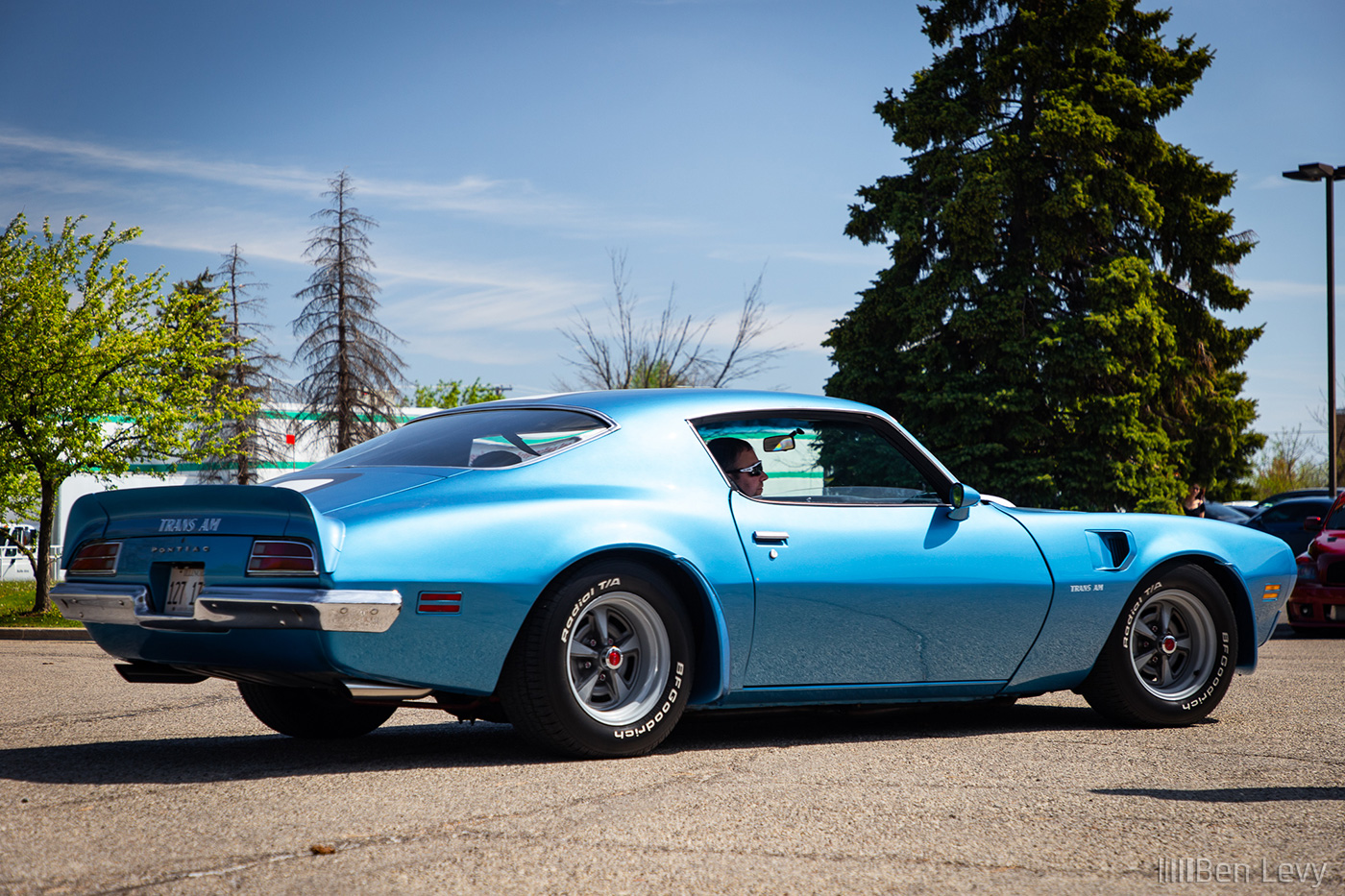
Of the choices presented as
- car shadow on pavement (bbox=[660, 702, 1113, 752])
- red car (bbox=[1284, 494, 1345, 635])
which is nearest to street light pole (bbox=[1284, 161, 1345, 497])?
red car (bbox=[1284, 494, 1345, 635])

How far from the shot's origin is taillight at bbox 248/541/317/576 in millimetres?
4043

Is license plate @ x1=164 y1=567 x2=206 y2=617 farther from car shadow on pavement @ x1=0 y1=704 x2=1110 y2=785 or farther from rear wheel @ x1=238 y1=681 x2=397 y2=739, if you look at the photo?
rear wheel @ x1=238 y1=681 x2=397 y2=739

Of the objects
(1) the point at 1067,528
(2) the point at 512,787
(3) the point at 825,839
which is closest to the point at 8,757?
(2) the point at 512,787

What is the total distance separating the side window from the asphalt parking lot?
1023 millimetres

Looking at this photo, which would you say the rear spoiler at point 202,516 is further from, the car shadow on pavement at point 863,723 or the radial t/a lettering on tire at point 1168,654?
the radial t/a lettering on tire at point 1168,654

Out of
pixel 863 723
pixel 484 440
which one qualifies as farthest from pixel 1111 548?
pixel 484 440

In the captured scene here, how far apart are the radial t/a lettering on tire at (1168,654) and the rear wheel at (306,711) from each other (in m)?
3.20

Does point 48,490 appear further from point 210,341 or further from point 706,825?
point 706,825

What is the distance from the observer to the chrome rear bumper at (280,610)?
3963 millimetres

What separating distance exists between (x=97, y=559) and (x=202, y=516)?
574 millimetres

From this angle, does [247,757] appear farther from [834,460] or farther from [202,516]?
[834,460]

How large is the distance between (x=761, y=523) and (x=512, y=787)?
149 cm

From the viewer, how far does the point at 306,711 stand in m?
5.33

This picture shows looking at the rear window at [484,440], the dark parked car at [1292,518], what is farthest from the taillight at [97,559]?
the dark parked car at [1292,518]
